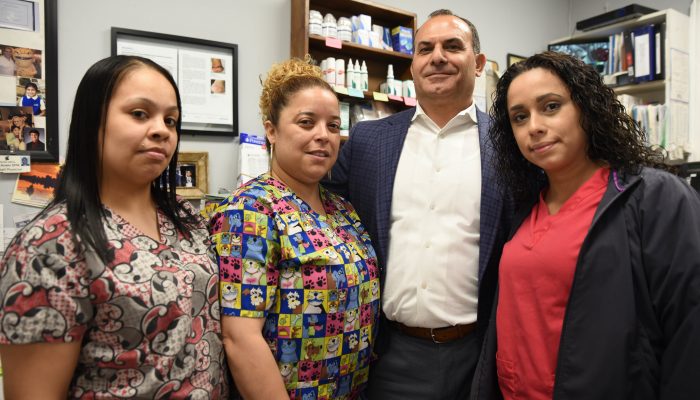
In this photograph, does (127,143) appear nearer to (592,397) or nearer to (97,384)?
(97,384)

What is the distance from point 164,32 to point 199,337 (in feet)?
6.87

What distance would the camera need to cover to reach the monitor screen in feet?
13.0

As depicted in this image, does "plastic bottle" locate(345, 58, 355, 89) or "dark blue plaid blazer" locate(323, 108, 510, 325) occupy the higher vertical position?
"plastic bottle" locate(345, 58, 355, 89)

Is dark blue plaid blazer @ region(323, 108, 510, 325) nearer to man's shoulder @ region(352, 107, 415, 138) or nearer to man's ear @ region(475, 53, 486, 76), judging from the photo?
man's shoulder @ region(352, 107, 415, 138)

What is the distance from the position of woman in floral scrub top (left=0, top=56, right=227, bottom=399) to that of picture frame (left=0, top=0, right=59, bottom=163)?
4.98 ft

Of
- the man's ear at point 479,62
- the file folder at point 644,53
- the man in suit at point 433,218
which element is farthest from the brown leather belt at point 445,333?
the file folder at point 644,53

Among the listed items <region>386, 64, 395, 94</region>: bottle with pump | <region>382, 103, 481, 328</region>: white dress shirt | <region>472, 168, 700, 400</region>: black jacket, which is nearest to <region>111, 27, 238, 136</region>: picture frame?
<region>386, 64, 395, 94</region>: bottle with pump

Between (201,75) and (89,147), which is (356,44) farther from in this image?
(89,147)

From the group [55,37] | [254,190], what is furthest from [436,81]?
[55,37]

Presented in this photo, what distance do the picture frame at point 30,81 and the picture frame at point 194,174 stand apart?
1.98 feet

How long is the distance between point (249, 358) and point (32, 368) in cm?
48

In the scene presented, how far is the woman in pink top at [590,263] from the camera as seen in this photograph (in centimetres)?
110

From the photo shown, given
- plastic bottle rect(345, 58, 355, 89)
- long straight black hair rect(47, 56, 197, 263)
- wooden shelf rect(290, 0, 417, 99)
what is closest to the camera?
long straight black hair rect(47, 56, 197, 263)

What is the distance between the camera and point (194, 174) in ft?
8.99
